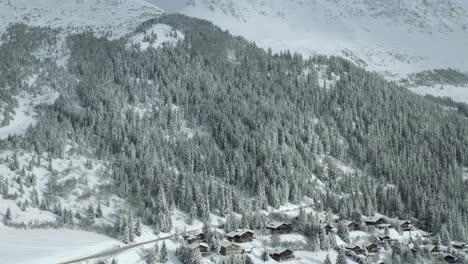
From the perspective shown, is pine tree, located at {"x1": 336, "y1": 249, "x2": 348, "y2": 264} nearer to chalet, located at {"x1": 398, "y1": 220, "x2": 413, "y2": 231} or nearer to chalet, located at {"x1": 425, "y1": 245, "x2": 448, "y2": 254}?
chalet, located at {"x1": 425, "y1": 245, "x2": 448, "y2": 254}

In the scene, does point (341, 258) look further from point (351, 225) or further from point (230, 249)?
point (351, 225)

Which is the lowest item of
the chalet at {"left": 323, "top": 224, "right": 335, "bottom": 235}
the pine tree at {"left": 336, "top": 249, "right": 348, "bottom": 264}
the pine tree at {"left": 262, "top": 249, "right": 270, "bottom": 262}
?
the pine tree at {"left": 262, "top": 249, "right": 270, "bottom": 262}

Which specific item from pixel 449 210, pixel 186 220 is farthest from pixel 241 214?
pixel 449 210

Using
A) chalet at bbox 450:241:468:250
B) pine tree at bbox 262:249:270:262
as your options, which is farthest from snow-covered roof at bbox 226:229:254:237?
chalet at bbox 450:241:468:250

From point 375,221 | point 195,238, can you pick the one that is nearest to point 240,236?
point 195,238

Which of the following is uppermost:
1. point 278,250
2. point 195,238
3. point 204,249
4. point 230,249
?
point 278,250

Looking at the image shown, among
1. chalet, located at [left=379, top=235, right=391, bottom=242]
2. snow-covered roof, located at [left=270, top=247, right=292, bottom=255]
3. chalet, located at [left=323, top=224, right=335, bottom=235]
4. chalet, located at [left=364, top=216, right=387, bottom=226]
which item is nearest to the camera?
snow-covered roof, located at [left=270, top=247, right=292, bottom=255]

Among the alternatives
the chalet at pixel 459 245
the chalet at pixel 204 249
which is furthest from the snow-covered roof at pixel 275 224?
the chalet at pixel 459 245
